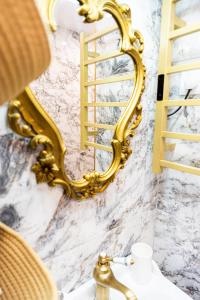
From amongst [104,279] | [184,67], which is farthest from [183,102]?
[104,279]

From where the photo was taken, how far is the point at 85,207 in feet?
2.61

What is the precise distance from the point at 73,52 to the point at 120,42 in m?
0.21

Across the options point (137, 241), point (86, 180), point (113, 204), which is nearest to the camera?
point (86, 180)

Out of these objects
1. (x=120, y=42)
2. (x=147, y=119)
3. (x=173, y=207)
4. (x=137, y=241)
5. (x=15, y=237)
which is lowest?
(x=137, y=241)

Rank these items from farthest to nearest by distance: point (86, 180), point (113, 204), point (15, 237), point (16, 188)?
1. point (113, 204)
2. point (86, 180)
3. point (16, 188)
4. point (15, 237)

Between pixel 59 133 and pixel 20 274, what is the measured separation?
0.38m

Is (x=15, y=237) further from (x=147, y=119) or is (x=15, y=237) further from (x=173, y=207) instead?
(x=173, y=207)

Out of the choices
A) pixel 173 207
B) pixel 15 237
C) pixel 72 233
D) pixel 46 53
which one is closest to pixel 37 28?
pixel 46 53

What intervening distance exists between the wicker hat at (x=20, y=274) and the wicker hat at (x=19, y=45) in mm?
351

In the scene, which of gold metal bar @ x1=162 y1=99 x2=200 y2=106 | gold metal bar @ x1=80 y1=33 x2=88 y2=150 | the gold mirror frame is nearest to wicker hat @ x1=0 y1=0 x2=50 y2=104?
the gold mirror frame

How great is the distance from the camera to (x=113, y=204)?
90cm

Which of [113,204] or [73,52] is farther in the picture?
[113,204]

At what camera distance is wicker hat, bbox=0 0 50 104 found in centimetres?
22

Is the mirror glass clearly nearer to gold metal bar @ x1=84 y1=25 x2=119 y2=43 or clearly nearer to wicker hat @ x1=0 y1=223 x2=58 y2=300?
gold metal bar @ x1=84 y1=25 x2=119 y2=43
